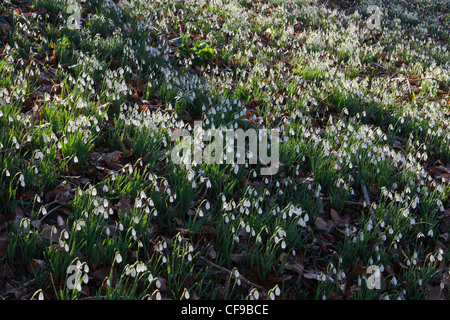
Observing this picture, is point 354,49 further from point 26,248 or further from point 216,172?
point 26,248

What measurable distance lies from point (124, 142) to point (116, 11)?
13.0 ft

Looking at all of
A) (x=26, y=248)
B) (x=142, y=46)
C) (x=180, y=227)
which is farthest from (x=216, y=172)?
A: (x=142, y=46)

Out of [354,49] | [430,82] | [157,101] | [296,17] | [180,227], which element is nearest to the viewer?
[180,227]

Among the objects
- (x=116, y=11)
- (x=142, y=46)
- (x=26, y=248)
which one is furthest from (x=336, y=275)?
(x=116, y=11)

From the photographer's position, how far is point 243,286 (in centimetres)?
254

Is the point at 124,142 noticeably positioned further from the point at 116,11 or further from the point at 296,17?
the point at 296,17

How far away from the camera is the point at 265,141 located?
3814 millimetres

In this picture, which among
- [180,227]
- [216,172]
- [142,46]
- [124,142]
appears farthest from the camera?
[142,46]

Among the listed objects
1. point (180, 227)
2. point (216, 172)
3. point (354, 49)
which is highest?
point (354, 49)

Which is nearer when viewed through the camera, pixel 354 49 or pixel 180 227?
pixel 180 227

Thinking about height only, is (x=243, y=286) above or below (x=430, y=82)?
below
